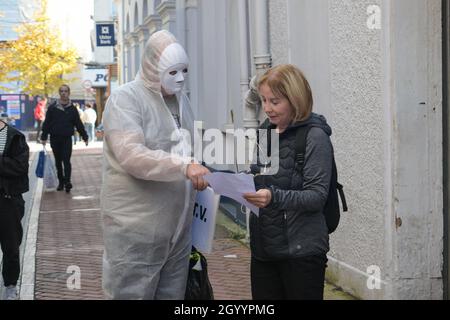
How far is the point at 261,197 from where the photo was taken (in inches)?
131

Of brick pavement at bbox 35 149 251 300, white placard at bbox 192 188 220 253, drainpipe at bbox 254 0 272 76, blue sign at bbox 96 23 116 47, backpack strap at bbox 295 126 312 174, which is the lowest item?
brick pavement at bbox 35 149 251 300

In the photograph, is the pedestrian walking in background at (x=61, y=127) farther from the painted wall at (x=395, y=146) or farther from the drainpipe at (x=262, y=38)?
the painted wall at (x=395, y=146)

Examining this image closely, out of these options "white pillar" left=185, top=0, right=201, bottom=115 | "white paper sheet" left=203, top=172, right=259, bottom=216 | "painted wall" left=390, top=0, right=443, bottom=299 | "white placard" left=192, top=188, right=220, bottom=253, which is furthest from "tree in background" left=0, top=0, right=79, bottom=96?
"white paper sheet" left=203, top=172, right=259, bottom=216

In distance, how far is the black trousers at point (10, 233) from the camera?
20.5 feet

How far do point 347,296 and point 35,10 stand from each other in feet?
123

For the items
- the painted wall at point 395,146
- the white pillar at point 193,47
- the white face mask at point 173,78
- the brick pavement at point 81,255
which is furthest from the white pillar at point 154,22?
the white face mask at point 173,78

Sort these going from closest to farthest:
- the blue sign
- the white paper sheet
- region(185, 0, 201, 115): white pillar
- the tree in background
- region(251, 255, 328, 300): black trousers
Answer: the white paper sheet, region(251, 255, 328, 300): black trousers, region(185, 0, 201, 115): white pillar, the blue sign, the tree in background

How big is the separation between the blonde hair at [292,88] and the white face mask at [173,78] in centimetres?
46

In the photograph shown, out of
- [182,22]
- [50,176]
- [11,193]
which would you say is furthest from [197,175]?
[50,176]

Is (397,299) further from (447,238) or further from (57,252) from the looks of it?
(57,252)

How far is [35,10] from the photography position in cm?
4103

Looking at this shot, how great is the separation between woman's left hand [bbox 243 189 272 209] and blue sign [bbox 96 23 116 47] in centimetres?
Result: 2627

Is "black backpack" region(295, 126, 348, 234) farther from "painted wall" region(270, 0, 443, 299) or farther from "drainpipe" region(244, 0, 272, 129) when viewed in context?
"drainpipe" region(244, 0, 272, 129)

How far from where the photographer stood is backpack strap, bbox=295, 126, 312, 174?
3418mm
